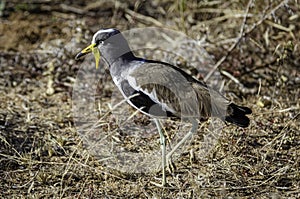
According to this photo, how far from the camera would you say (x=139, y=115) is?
15.8 feet

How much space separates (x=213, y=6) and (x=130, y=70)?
274cm

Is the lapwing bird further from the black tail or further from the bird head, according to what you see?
the bird head

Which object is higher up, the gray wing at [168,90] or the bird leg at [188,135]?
the gray wing at [168,90]

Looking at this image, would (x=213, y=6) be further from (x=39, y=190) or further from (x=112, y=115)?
(x=39, y=190)

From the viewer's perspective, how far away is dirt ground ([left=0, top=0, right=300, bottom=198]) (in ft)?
12.8

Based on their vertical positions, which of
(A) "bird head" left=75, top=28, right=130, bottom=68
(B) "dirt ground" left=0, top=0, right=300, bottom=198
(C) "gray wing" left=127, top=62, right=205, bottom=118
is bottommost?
(B) "dirt ground" left=0, top=0, right=300, bottom=198

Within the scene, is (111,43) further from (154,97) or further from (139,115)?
(139,115)

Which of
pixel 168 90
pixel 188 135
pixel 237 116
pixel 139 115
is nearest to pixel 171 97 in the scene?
pixel 168 90

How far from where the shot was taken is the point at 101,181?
397 centimetres

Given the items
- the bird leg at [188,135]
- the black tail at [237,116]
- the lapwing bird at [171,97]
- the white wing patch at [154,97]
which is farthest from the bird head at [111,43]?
the black tail at [237,116]

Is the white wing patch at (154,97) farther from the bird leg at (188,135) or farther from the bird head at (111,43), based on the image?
the bird head at (111,43)

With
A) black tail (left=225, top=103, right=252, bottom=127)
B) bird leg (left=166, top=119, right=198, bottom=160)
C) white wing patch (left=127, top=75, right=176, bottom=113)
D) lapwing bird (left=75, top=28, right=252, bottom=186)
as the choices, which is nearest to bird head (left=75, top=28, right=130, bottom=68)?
lapwing bird (left=75, top=28, right=252, bottom=186)

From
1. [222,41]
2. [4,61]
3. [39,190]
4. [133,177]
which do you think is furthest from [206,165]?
[4,61]

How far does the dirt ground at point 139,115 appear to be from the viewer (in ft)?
12.8
